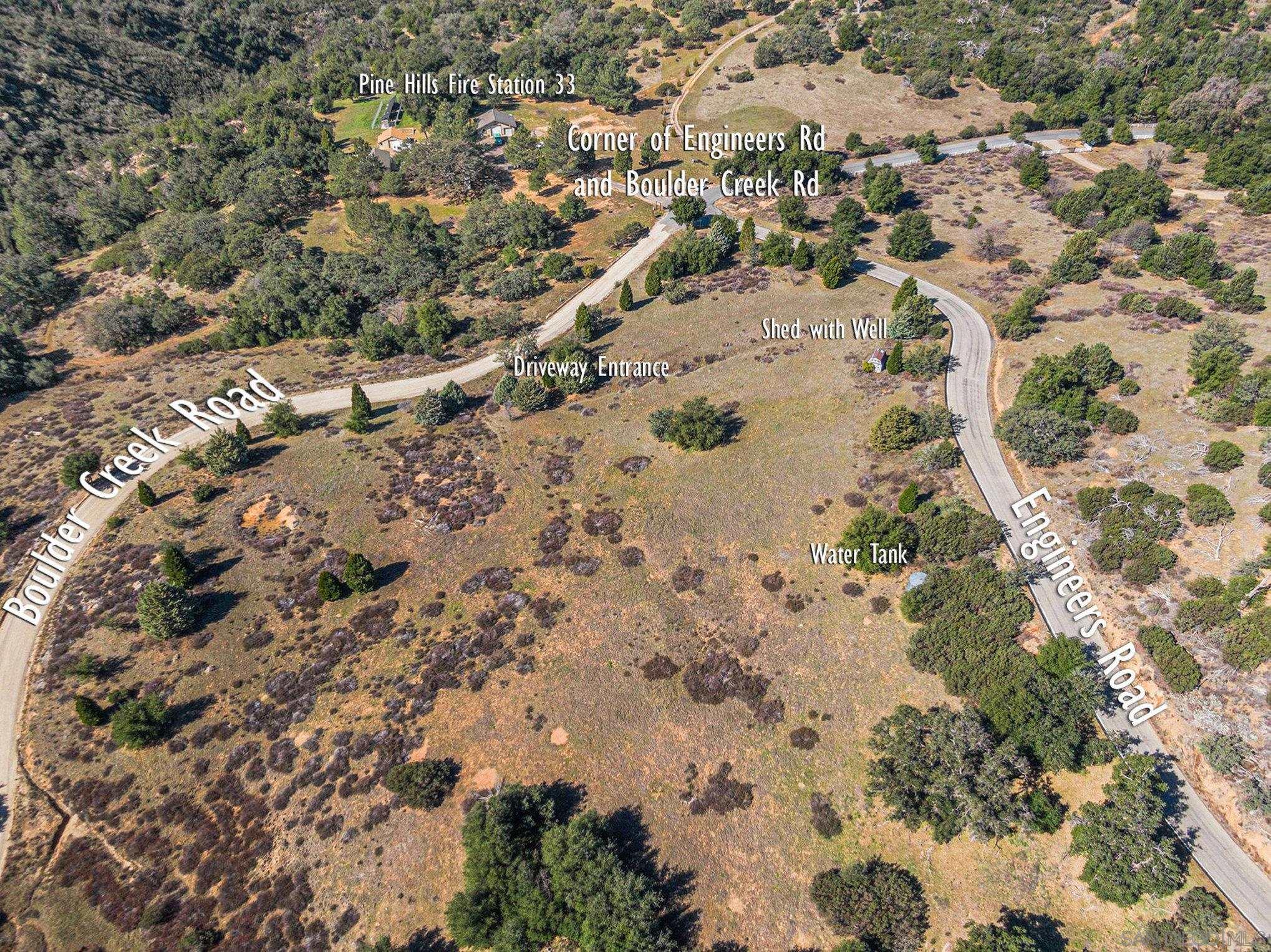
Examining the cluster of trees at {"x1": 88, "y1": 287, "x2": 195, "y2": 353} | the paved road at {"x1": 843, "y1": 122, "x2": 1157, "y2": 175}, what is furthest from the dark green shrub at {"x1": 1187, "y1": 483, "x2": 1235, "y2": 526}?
the cluster of trees at {"x1": 88, "y1": 287, "x2": 195, "y2": 353}

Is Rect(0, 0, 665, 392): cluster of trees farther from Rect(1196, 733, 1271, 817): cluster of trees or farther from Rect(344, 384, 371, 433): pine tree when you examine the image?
Rect(1196, 733, 1271, 817): cluster of trees

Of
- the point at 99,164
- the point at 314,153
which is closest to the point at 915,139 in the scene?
the point at 314,153

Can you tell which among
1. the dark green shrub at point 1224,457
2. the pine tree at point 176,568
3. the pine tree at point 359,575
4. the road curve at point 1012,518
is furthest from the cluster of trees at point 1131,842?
the pine tree at point 176,568

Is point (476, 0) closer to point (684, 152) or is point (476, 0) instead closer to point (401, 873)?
point (684, 152)

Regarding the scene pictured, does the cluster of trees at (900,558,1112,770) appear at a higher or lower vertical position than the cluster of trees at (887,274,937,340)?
lower

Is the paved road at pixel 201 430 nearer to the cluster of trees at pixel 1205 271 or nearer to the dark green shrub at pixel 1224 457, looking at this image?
the cluster of trees at pixel 1205 271
